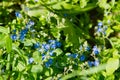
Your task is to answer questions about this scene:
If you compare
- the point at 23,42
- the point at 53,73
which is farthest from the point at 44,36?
the point at 53,73

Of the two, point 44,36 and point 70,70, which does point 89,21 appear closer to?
point 44,36

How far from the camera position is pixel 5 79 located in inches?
91.3

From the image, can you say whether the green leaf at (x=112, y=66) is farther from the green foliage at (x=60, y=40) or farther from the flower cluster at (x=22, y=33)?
the flower cluster at (x=22, y=33)

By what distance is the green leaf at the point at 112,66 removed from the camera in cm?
243

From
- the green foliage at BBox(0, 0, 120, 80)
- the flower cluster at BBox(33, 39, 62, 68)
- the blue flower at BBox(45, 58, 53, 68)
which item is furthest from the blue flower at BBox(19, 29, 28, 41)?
the blue flower at BBox(45, 58, 53, 68)

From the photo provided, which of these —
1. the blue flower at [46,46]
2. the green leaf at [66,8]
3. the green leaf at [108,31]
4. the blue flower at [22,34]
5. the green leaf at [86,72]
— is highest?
the green leaf at [66,8]

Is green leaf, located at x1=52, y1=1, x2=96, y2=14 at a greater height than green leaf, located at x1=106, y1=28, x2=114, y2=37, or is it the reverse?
green leaf, located at x1=52, y1=1, x2=96, y2=14

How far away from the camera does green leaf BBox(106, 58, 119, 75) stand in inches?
95.6

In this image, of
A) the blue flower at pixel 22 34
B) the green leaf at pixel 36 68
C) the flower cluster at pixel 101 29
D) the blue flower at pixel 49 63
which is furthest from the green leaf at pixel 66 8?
the green leaf at pixel 36 68

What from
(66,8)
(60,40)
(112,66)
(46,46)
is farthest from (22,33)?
(112,66)

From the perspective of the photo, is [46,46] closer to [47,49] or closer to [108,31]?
[47,49]

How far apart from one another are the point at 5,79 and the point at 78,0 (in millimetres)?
1169

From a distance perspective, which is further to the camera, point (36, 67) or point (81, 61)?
point (81, 61)

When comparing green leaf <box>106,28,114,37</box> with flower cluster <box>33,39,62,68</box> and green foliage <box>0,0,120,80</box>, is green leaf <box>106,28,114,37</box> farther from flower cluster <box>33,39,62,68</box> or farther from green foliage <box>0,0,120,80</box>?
flower cluster <box>33,39,62,68</box>
